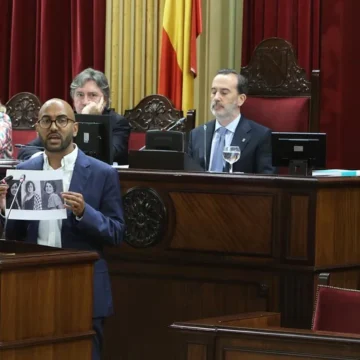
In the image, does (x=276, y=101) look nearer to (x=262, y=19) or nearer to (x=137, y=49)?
(x=262, y=19)

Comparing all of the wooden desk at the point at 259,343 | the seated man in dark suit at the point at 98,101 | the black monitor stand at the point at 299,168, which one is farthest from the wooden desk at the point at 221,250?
the wooden desk at the point at 259,343

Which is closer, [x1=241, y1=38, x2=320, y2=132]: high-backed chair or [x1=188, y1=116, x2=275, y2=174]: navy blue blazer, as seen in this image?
[x1=188, y1=116, x2=275, y2=174]: navy blue blazer

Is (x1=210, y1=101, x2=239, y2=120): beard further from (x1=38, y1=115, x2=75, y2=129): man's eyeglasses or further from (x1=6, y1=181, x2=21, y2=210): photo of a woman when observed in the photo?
(x1=6, y1=181, x2=21, y2=210): photo of a woman

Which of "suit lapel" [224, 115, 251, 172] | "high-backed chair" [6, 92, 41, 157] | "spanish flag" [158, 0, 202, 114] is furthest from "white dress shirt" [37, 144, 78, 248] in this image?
"spanish flag" [158, 0, 202, 114]

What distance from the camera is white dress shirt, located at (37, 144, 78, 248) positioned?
444 cm

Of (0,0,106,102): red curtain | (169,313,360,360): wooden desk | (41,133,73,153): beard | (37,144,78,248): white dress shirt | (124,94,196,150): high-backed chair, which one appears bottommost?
(169,313,360,360): wooden desk

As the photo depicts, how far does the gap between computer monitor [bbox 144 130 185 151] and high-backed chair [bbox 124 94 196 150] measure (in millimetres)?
1073

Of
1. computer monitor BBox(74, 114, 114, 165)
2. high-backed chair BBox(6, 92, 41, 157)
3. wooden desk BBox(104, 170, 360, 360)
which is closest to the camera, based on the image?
wooden desk BBox(104, 170, 360, 360)

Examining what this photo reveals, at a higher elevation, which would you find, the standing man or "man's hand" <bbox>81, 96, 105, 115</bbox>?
"man's hand" <bbox>81, 96, 105, 115</bbox>

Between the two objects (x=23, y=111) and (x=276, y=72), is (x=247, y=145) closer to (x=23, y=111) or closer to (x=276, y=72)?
(x=276, y=72)

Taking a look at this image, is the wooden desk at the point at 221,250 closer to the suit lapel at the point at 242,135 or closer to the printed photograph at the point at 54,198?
the suit lapel at the point at 242,135

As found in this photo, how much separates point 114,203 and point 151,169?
4.29 ft

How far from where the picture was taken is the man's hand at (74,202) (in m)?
4.25

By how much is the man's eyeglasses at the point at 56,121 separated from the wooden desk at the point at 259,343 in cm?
133
